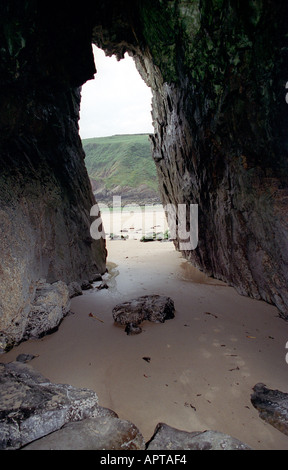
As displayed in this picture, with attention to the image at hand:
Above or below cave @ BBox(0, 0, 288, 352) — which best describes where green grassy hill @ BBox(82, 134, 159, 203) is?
above

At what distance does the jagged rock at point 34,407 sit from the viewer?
4.86 ft

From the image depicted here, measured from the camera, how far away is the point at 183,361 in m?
2.55

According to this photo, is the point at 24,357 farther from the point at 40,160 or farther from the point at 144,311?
the point at 40,160

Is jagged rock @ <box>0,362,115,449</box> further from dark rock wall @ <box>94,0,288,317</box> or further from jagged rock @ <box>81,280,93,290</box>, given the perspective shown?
jagged rock @ <box>81,280,93,290</box>

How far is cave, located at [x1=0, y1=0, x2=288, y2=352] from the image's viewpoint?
10.1 feet

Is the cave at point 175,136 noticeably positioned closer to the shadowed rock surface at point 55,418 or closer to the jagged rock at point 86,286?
the jagged rock at point 86,286

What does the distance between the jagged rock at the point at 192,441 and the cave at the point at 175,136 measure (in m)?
1.95

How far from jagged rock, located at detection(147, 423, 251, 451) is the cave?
6.40 ft

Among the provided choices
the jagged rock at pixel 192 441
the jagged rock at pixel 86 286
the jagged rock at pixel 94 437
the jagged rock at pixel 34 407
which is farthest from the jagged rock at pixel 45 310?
the jagged rock at pixel 192 441

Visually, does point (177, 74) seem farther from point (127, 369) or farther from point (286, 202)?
point (127, 369)

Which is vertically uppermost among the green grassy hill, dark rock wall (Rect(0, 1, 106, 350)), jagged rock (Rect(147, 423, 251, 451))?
the green grassy hill

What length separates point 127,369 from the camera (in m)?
2.46

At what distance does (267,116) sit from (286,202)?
116cm

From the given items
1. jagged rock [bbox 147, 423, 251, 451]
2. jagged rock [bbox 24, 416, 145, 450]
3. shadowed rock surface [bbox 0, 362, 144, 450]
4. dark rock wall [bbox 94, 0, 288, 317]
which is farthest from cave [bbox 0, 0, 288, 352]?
jagged rock [bbox 147, 423, 251, 451]
